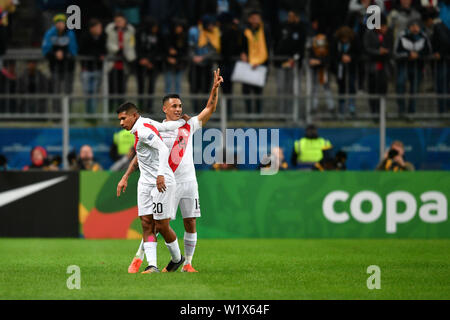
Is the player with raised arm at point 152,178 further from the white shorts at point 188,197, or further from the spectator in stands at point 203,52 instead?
the spectator in stands at point 203,52

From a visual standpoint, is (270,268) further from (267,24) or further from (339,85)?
(267,24)

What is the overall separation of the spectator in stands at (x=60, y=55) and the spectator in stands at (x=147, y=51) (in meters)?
1.50

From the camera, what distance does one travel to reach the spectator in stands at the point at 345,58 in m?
21.7

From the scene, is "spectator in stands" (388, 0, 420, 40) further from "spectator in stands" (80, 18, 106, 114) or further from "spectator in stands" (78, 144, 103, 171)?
"spectator in stands" (78, 144, 103, 171)

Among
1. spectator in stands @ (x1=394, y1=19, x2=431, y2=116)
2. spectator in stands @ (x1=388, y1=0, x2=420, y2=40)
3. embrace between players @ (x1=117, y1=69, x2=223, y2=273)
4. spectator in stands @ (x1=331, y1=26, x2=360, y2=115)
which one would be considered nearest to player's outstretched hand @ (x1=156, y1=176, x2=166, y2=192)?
embrace between players @ (x1=117, y1=69, x2=223, y2=273)

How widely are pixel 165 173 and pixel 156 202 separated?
38 cm

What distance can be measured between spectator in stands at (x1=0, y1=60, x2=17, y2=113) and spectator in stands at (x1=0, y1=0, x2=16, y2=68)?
0.35 meters

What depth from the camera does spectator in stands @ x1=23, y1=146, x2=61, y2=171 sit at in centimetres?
2014

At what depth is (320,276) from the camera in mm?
11984

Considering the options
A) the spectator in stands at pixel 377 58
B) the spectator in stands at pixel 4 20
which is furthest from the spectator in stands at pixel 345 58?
the spectator in stands at pixel 4 20
